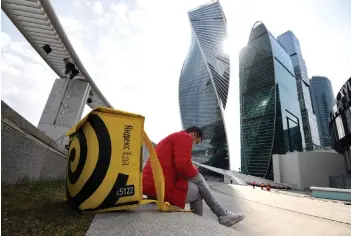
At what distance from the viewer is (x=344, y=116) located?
2570cm

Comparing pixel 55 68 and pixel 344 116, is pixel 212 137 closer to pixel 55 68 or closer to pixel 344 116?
pixel 344 116

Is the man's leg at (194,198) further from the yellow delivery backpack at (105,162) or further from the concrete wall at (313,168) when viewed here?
the concrete wall at (313,168)

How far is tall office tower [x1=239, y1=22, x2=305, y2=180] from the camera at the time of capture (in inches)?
2849

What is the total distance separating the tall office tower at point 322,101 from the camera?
128750mm

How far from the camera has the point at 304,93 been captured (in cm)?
11081

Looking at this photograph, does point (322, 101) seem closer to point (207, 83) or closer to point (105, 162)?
point (207, 83)

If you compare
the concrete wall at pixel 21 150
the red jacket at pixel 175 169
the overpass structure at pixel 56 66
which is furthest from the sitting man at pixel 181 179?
the overpass structure at pixel 56 66

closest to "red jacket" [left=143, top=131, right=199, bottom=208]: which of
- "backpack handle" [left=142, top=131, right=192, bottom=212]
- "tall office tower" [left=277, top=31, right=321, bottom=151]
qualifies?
"backpack handle" [left=142, top=131, right=192, bottom=212]

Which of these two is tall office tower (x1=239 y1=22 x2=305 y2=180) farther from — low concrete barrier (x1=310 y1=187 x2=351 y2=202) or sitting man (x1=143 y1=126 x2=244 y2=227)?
sitting man (x1=143 y1=126 x2=244 y2=227)

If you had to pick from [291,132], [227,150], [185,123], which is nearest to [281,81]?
[291,132]

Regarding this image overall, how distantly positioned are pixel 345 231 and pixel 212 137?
7509 centimetres

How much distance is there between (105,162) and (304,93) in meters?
127

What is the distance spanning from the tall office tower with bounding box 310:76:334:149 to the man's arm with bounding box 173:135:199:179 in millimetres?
147219

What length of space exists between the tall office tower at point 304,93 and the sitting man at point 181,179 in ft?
363
